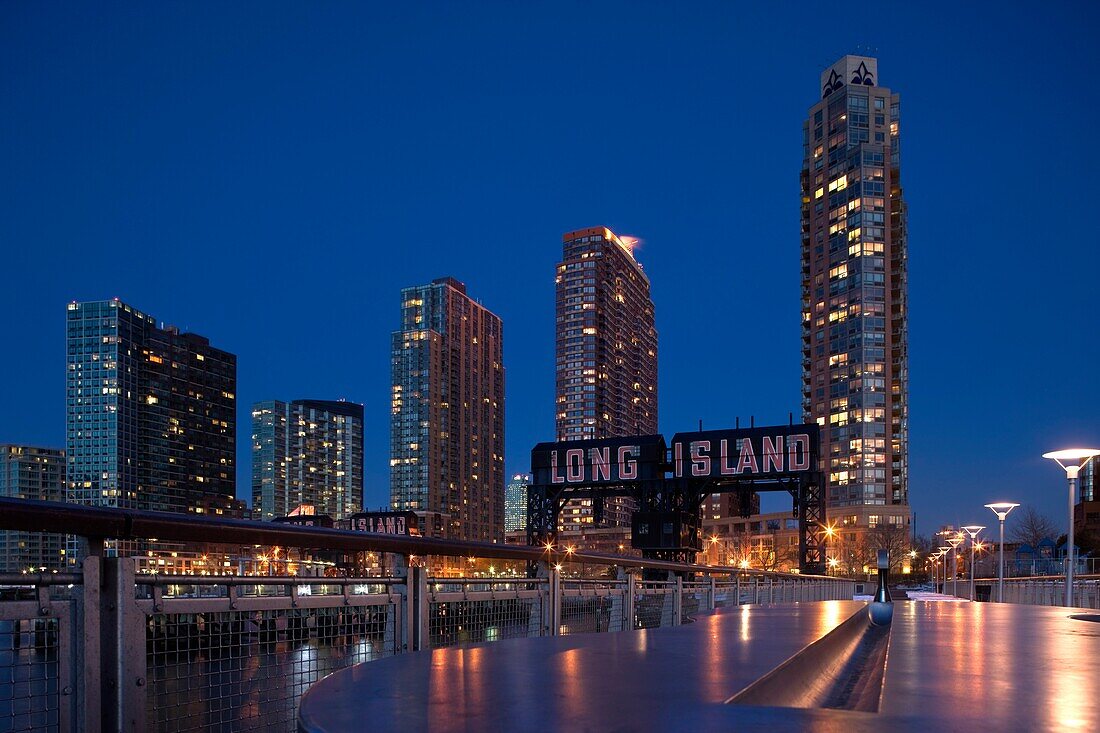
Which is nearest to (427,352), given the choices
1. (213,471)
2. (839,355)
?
(213,471)

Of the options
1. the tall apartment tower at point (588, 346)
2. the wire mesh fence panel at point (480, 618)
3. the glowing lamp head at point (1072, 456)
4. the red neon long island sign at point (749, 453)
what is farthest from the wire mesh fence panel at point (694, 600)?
the tall apartment tower at point (588, 346)

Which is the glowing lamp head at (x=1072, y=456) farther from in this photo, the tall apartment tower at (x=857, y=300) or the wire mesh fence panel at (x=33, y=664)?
the tall apartment tower at (x=857, y=300)

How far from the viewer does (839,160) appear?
11669cm

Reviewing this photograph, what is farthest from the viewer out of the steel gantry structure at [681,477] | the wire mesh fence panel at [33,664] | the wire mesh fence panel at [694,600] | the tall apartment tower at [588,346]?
the tall apartment tower at [588,346]

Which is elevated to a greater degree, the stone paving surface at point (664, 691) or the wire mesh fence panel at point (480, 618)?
the stone paving surface at point (664, 691)

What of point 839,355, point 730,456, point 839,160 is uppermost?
point 839,160

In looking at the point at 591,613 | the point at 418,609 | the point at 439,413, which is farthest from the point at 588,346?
the point at 418,609

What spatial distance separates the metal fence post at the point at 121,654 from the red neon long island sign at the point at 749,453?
115 feet

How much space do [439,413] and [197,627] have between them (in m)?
186

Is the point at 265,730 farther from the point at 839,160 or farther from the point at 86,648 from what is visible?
the point at 839,160

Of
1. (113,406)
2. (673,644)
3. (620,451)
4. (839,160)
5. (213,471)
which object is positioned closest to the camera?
(673,644)

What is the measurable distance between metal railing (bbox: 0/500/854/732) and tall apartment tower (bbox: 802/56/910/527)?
105441mm

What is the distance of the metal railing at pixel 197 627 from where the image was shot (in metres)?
2.57

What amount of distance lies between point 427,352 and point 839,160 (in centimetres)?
9562
